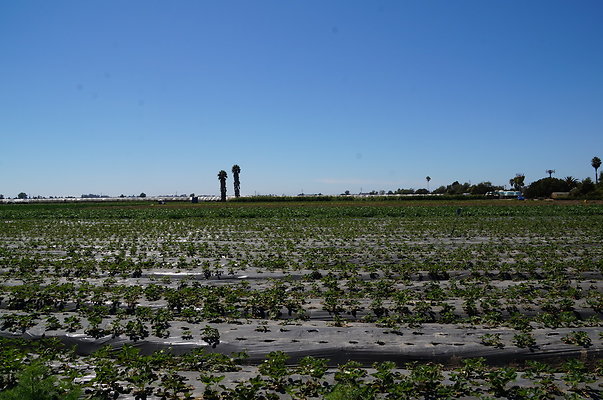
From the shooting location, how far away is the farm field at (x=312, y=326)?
A: 235 inches

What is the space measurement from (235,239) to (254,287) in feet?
40.3

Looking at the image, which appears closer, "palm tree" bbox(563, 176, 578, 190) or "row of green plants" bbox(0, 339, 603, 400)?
"row of green plants" bbox(0, 339, 603, 400)

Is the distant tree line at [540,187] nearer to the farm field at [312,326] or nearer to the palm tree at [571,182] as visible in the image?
the palm tree at [571,182]

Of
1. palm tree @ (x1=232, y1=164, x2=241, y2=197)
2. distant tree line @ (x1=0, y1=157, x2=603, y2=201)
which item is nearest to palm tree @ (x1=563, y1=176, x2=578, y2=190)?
distant tree line @ (x1=0, y1=157, x2=603, y2=201)

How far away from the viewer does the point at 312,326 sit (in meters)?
8.55

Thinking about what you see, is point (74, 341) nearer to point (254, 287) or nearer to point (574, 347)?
point (254, 287)

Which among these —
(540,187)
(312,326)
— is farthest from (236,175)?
(312,326)

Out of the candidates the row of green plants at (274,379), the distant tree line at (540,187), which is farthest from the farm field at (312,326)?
the distant tree line at (540,187)

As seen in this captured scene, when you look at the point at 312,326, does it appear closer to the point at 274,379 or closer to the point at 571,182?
the point at 274,379

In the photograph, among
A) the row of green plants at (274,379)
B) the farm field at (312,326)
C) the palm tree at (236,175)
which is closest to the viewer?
the row of green plants at (274,379)

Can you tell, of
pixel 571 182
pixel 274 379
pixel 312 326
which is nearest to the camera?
pixel 274 379

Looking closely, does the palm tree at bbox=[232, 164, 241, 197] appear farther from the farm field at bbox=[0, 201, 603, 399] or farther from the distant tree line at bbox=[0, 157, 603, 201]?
the farm field at bbox=[0, 201, 603, 399]

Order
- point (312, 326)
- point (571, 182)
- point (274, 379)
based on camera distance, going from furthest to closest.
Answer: point (571, 182) → point (312, 326) → point (274, 379)

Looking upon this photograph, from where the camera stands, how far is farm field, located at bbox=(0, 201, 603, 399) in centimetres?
596
